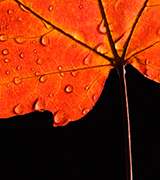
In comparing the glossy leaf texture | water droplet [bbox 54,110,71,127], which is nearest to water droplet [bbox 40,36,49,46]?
the glossy leaf texture

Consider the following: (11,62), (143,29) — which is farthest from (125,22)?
(11,62)

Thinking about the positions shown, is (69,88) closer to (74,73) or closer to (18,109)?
(74,73)

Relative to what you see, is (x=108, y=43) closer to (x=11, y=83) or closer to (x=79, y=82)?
(x=79, y=82)

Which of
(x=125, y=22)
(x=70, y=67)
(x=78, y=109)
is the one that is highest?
(x=125, y=22)

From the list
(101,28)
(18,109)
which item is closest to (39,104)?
(18,109)

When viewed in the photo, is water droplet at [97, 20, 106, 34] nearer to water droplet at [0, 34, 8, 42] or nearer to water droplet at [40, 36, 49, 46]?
water droplet at [40, 36, 49, 46]

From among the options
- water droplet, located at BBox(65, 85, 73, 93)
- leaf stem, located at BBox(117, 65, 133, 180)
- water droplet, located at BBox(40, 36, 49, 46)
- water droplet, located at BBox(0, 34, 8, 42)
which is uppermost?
A: water droplet, located at BBox(0, 34, 8, 42)

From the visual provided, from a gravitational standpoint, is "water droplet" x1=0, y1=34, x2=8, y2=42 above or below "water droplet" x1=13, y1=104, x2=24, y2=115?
above

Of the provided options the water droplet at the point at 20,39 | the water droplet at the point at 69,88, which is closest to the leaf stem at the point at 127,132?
the water droplet at the point at 69,88

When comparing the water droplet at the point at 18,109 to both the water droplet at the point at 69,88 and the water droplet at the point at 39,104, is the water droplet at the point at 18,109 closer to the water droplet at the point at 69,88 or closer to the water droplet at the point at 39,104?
the water droplet at the point at 39,104
